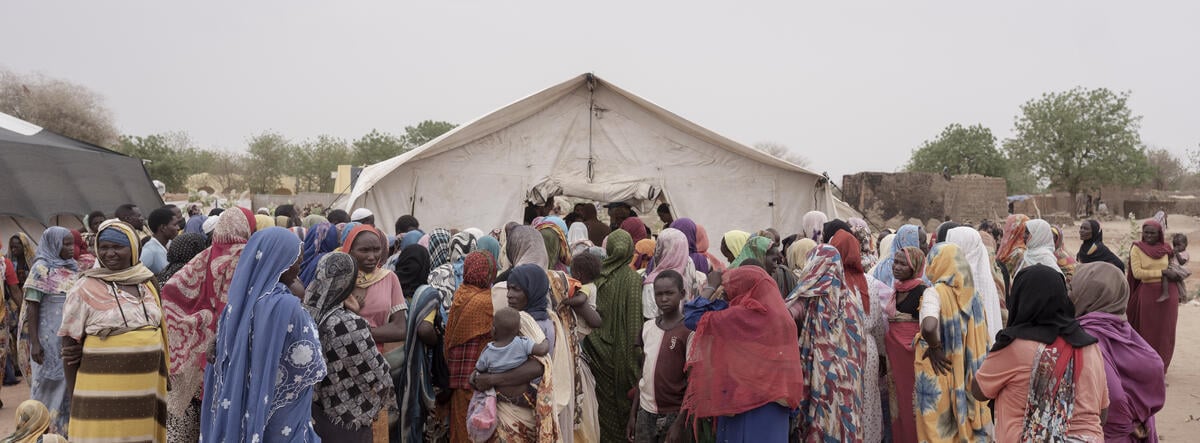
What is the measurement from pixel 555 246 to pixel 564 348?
1.40m

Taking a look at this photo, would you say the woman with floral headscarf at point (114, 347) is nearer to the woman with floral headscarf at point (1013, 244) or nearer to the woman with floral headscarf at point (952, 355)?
the woman with floral headscarf at point (952, 355)

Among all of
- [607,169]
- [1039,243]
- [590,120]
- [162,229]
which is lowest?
[1039,243]

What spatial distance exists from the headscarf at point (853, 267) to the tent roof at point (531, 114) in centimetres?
603

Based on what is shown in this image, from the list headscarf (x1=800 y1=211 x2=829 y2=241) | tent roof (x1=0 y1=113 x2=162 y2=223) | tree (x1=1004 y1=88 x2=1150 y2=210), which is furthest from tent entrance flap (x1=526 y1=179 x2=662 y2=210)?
tree (x1=1004 y1=88 x2=1150 y2=210)

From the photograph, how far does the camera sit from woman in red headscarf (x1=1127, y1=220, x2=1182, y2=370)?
26.6 ft

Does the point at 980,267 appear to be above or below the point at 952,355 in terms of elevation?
above

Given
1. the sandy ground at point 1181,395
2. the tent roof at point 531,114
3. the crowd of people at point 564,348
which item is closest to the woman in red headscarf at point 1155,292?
the sandy ground at point 1181,395

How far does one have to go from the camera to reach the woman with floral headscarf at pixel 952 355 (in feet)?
14.6

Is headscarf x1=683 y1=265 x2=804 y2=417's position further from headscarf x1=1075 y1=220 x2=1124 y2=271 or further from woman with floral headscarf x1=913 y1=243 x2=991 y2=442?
headscarf x1=1075 y1=220 x2=1124 y2=271

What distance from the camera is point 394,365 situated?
422 cm

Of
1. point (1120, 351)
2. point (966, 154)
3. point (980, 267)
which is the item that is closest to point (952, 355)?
point (980, 267)

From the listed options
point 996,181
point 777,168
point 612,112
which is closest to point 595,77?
point 612,112

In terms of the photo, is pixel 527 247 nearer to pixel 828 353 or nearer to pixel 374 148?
pixel 828 353

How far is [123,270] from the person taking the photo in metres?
3.85
